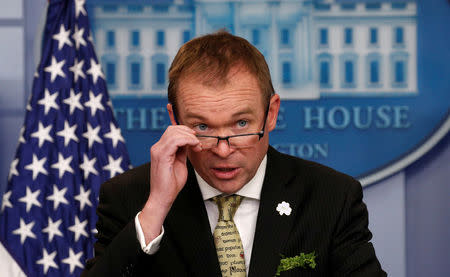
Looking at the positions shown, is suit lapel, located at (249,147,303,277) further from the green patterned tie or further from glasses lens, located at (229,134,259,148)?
glasses lens, located at (229,134,259,148)

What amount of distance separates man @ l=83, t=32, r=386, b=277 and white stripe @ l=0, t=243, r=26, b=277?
1.31 m

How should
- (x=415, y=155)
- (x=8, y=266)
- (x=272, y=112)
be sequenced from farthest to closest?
1. (x=415, y=155)
2. (x=8, y=266)
3. (x=272, y=112)

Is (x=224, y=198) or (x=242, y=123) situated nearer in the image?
(x=242, y=123)

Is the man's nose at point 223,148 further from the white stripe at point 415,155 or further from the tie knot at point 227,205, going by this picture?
the white stripe at point 415,155

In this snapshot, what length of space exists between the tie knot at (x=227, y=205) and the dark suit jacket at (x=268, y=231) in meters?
0.06

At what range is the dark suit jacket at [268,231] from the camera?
6.28ft

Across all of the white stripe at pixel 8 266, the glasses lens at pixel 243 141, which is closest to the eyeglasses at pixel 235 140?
the glasses lens at pixel 243 141

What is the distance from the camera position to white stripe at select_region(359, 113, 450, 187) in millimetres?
3521

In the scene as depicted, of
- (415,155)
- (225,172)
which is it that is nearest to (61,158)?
(225,172)

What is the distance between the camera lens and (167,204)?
1.83 meters

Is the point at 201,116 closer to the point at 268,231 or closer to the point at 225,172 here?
the point at 225,172

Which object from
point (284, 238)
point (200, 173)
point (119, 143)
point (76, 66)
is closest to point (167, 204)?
point (200, 173)

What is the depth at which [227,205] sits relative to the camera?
2.03 m

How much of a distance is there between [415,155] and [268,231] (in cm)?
186
